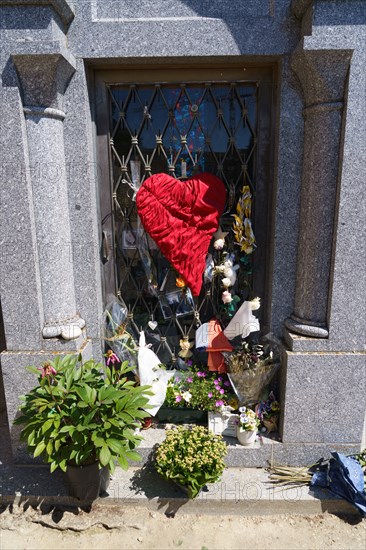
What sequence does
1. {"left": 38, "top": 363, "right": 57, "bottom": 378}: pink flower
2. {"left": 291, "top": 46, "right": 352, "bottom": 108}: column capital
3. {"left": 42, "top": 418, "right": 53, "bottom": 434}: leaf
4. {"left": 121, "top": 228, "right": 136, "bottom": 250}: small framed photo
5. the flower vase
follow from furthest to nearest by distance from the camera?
1. {"left": 121, "top": 228, "right": 136, "bottom": 250}: small framed photo
2. the flower vase
3. {"left": 38, "top": 363, "right": 57, "bottom": 378}: pink flower
4. {"left": 291, "top": 46, "right": 352, "bottom": 108}: column capital
5. {"left": 42, "top": 418, "right": 53, "bottom": 434}: leaf

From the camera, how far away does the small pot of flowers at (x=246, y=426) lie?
348cm

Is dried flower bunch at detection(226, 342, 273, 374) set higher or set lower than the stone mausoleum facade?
lower

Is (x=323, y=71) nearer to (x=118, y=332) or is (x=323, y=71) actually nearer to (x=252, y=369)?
(x=252, y=369)

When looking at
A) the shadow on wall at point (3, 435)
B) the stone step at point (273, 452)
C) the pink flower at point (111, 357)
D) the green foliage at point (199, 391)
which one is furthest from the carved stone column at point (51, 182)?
the stone step at point (273, 452)

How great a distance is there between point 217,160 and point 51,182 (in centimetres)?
164

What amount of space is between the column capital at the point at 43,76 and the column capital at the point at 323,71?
6.49ft

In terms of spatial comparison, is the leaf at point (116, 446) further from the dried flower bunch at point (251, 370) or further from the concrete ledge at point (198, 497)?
the dried flower bunch at point (251, 370)

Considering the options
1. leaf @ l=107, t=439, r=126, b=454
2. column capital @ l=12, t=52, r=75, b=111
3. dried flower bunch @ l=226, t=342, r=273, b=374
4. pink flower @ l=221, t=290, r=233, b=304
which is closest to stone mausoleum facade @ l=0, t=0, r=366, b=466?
column capital @ l=12, t=52, r=75, b=111

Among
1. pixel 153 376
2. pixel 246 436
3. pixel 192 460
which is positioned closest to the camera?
pixel 192 460

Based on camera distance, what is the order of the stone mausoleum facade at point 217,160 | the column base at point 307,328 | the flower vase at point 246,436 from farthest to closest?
the flower vase at point 246,436 → the column base at point 307,328 → the stone mausoleum facade at point 217,160

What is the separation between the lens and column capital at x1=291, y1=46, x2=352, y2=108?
2.90 metres

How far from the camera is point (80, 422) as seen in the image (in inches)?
113

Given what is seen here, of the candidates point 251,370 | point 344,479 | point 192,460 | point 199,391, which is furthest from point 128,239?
point 344,479

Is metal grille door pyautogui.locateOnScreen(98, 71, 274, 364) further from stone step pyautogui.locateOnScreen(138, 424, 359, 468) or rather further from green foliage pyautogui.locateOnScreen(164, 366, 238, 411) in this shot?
stone step pyautogui.locateOnScreen(138, 424, 359, 468)
